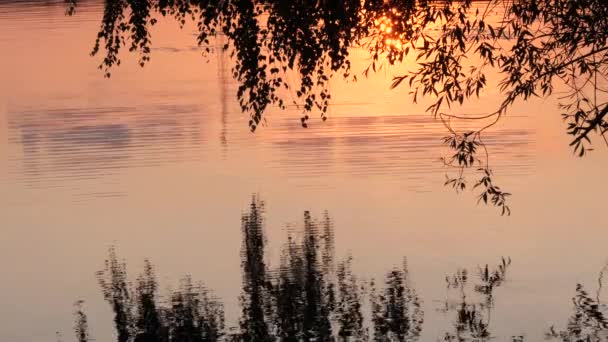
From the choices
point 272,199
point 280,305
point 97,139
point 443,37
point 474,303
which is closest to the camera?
point 443,37

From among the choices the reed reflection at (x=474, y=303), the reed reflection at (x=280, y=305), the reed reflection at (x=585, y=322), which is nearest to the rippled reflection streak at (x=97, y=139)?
the reed reflection at (x=280, y=305)

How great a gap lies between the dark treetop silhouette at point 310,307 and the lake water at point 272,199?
16 centimetres

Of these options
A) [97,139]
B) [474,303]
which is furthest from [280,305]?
[97,139]

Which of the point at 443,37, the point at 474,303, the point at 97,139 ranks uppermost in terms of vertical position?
the point at 443,37

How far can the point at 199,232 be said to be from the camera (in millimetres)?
17812

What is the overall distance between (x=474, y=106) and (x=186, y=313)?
1918 centimetres

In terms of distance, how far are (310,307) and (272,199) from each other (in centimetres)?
605

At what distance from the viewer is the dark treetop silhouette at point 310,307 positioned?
1283 cm

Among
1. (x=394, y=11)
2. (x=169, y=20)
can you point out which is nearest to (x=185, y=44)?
(x=169, y=20)

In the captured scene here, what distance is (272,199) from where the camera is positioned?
776 inches

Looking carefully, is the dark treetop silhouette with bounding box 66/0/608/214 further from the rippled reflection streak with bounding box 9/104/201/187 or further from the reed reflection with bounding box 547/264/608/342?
the rippled reflection streak with bounding box 9/104/201/187

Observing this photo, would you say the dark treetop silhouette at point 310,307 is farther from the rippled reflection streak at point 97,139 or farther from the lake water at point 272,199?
the rippled reflection streak at point 97,139

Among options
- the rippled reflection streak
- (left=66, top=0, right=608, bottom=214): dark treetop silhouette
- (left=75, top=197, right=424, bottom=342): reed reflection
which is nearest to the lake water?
the rippled reflection streak

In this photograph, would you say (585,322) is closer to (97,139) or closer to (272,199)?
(272,199)
